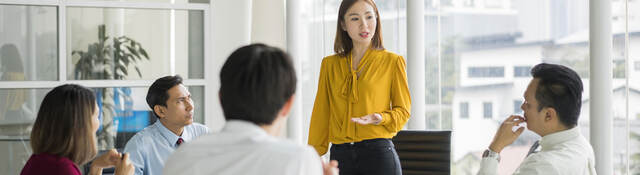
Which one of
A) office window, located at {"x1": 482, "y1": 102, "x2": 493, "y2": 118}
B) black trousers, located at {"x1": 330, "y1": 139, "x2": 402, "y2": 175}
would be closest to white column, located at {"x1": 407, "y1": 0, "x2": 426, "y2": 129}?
office window, located at {"x1": 482, "y1": 102, "x2": 493, "y2": 118}

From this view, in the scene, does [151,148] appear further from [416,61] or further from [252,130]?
[416,61]

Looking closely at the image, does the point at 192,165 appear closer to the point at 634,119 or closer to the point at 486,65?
the point at 634,119

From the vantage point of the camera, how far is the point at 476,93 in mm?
3922

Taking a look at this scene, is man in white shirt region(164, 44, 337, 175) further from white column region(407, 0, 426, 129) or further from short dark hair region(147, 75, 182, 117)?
white column region(407, 0, 426, 129)

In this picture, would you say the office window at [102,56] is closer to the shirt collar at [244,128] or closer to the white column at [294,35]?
the white column at [294,35]

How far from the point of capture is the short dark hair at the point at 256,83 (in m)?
1.35

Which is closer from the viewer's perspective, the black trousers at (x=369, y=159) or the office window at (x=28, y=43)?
the black trousers at (x=369, y=159)

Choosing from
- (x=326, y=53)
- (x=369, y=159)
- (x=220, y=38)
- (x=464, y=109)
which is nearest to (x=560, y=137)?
(x=369, y=159)

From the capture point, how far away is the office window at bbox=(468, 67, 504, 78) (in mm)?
3762

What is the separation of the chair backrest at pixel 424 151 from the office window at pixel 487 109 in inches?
29.9

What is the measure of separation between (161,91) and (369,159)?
96 centimetres

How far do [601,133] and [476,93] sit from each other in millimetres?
994

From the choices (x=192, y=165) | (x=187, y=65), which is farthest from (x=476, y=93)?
(x=192, y=165)

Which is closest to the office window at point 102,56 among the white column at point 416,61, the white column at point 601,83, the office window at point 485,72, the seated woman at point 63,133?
the white column at point 416,61
